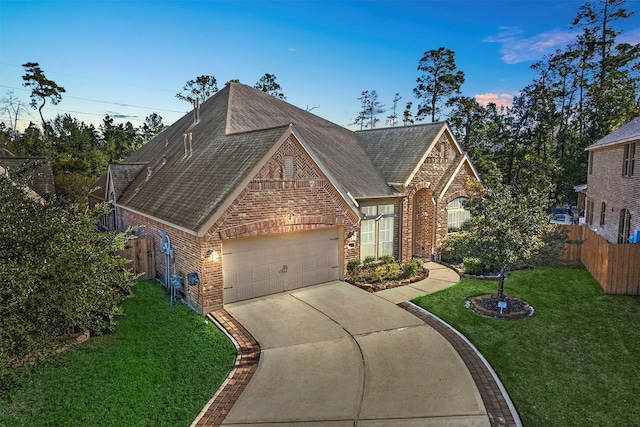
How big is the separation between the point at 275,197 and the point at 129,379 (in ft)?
21.4

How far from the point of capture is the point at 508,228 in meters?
12.0

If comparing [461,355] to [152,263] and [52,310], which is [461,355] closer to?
[52,310]

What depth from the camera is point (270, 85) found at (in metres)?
48.0

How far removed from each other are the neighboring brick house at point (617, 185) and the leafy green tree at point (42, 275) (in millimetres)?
19908

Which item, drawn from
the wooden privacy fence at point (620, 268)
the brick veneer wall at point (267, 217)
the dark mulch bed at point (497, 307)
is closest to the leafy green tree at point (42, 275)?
the brick veneer wall at point (267, 217)

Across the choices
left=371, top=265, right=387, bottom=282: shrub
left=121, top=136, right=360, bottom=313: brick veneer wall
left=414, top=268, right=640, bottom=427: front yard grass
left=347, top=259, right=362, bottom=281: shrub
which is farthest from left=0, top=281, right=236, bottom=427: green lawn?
left=371, top=265, right=387, bottom=282: shrub

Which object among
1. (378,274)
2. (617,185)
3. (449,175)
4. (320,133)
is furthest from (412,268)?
(617,185)

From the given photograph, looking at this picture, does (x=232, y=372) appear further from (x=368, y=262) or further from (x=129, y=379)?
(x=368, y=262)

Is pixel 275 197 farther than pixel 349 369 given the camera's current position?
Yes

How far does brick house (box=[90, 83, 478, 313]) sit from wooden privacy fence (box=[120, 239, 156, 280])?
10.8 inches

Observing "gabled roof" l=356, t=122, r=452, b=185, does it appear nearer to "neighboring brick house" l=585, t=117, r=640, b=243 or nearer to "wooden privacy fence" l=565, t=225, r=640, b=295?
"neighboring brick house" l=585, t=117, r=640, b=243

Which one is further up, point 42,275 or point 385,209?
Answer: point 385,209

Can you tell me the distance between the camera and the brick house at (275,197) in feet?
39.0

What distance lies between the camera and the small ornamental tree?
11984 mm
